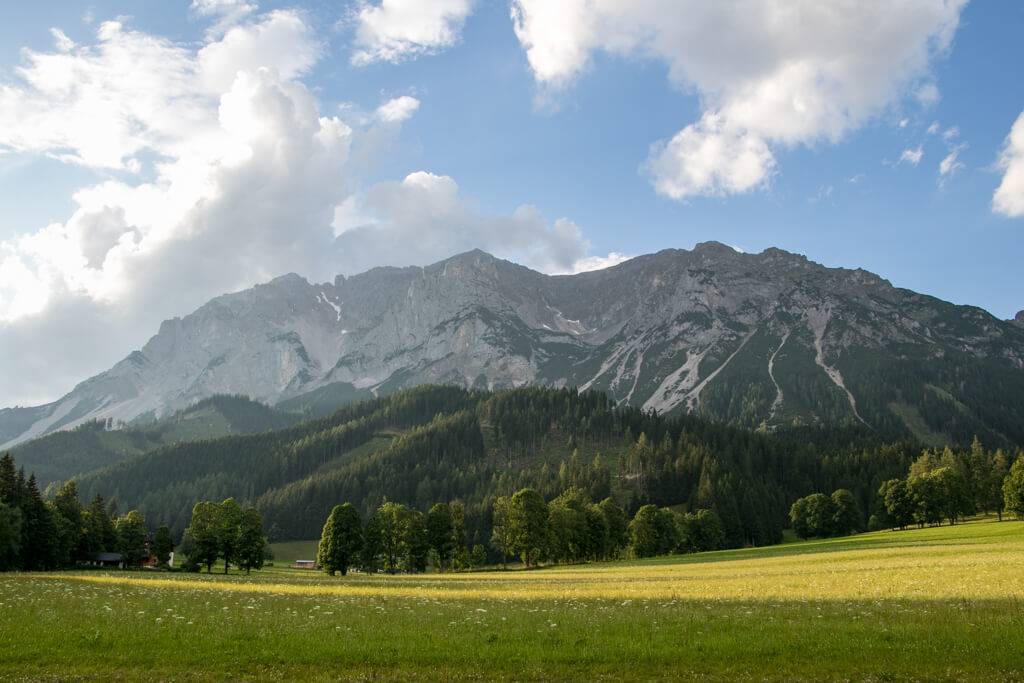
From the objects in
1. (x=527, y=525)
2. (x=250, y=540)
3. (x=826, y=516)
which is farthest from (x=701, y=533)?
(x=250, y=540)

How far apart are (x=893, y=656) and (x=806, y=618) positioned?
20.4ft

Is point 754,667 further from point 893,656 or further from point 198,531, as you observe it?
point 198,531

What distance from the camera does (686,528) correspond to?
133625mm

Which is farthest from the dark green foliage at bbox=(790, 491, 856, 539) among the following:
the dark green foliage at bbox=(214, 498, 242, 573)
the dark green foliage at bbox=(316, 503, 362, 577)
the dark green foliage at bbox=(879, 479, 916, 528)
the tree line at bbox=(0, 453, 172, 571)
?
the tree line at bbox=(0, 453, 172, 571)

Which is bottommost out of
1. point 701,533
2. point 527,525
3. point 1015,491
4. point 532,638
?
point 701,533

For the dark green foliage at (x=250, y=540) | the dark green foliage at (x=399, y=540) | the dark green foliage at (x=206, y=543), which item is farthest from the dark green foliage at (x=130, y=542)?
the dark green foliage at (x=399, y=540)

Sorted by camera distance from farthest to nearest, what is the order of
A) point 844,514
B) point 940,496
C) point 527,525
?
point 844,514 → point 940,496 → point 527,525

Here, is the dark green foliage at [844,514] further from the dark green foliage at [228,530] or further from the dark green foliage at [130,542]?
the dark green foliage at [130,542]

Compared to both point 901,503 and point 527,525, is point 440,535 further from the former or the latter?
point 901,503

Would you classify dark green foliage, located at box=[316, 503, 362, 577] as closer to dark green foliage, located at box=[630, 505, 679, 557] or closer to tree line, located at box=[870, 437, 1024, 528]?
dark green foliage, located at box=[630, 505, 679, 557]

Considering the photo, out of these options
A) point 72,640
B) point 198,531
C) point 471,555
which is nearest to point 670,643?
point 72,640

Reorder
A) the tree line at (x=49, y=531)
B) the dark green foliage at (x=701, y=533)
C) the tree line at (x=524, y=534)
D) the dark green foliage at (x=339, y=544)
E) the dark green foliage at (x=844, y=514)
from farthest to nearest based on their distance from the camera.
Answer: the dark green foliage at (x=844, y=514) < the dark green foliage at (x=701, y=533) < the tree line at (x=524, y=534) < the dark green foliage at (x=339, y=544) < the tree line at (x=49, y=531)

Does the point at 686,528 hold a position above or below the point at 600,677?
below

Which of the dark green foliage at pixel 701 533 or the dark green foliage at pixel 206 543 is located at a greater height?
the dark green foliage at pixel 206 543
